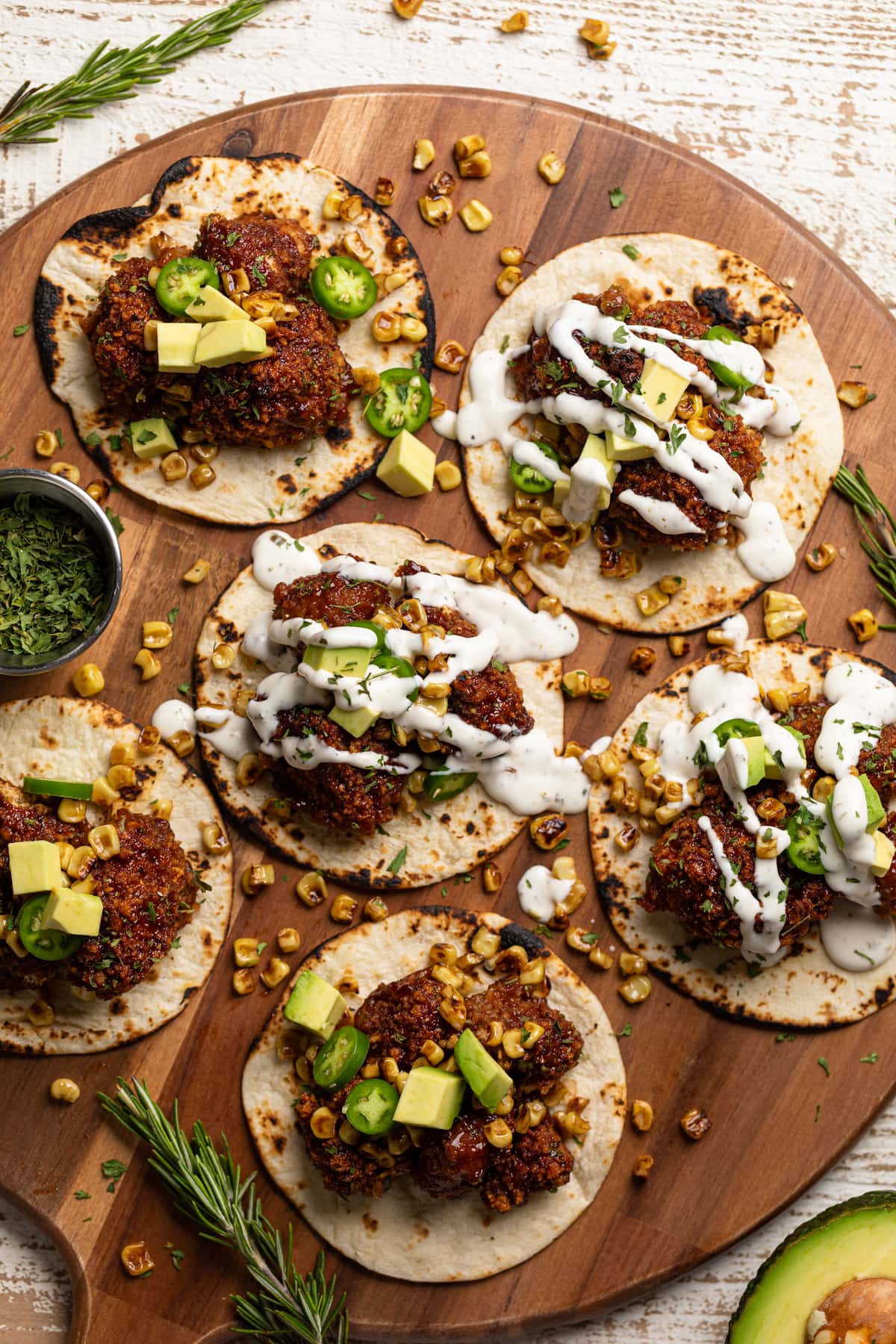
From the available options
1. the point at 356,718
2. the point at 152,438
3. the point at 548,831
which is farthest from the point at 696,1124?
the point at 152,438

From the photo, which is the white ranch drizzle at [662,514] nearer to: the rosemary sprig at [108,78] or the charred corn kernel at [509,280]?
the charred corn kernel at [509,280]

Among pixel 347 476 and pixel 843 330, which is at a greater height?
pixel 843 330

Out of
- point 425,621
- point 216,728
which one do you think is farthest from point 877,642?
point 216,728

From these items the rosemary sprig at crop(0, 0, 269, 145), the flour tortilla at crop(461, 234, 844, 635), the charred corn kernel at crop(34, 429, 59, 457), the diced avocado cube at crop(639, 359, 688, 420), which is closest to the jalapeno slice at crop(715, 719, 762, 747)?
the flour tortilla at crop(461, 234, 844, 635)

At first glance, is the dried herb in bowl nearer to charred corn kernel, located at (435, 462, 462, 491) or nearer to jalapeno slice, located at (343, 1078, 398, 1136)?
charred corn kernel, located at (435, 462, 462, 491)

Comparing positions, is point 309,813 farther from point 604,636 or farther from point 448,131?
point 448,131

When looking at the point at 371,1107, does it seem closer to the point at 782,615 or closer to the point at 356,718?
the point at 356,718
